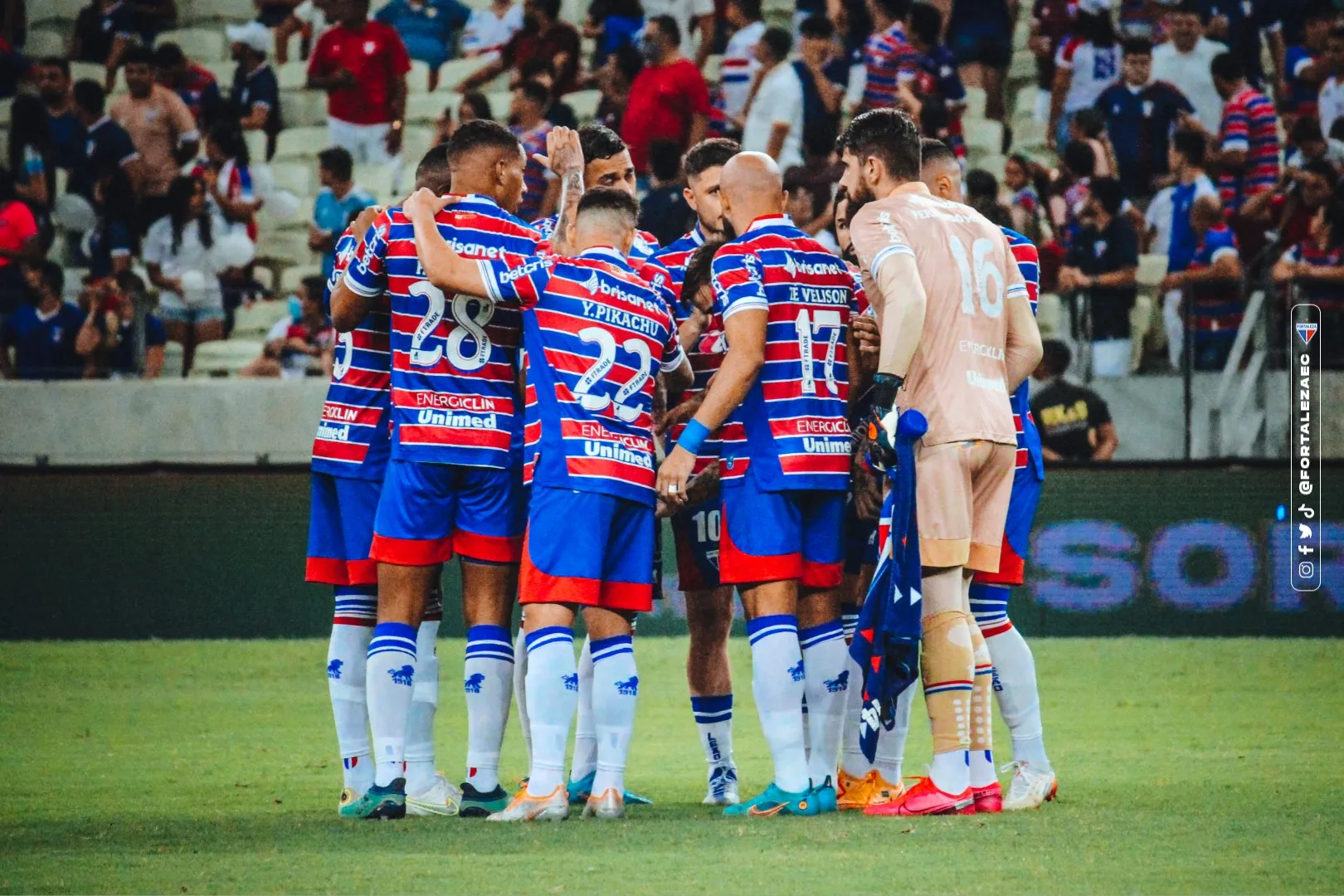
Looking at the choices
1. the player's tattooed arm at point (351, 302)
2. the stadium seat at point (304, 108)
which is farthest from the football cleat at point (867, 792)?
the stadium seat at point (304, 108)

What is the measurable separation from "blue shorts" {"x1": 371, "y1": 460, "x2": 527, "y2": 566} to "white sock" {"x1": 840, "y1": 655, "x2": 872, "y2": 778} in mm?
1378

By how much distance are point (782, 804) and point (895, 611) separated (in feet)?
2.70

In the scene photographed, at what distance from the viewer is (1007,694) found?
6.84 metres

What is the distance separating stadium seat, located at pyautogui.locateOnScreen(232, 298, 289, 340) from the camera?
14578 mm

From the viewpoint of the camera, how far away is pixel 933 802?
6.33 meters

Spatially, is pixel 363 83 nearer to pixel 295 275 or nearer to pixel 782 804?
pixel 295 275

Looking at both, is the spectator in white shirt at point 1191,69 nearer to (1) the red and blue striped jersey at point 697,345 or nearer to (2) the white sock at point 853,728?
(1) the red and blue striped jersey at point 697,345

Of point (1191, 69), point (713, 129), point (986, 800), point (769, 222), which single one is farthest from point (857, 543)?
point (1191, 69)

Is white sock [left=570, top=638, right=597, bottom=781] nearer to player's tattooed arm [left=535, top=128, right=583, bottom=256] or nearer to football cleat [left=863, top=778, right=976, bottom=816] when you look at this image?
football cleat [left=863, top=778, right=976, bottom=816]

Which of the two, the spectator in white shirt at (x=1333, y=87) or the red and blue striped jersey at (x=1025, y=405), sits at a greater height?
the spectator in white shirt at (x=1333, y=87)

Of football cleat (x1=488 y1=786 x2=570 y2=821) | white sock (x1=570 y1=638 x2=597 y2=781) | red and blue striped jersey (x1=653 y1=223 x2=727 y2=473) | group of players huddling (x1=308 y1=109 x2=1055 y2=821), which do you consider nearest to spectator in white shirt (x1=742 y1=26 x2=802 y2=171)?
red and blue striped jersey (x1=653 y1=223 x2=727 y2=473)

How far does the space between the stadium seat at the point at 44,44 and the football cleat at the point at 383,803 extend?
14.8 meters

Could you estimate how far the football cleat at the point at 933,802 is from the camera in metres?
6.33

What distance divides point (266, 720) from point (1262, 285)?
7454 mm
